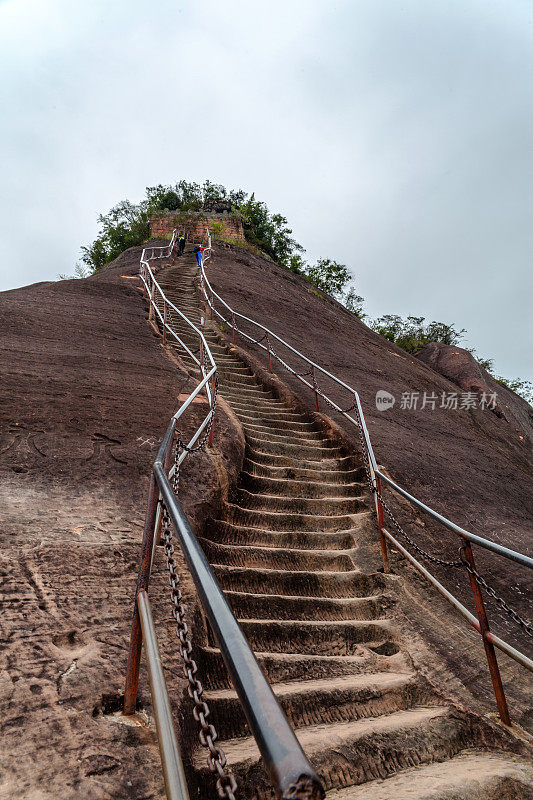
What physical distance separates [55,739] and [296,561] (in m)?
2.24

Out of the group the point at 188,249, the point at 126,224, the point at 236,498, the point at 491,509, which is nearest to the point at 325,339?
the point at 491,509

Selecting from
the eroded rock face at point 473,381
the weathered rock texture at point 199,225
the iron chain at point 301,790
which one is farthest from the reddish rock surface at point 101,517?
the weathered rock texture at point 199,225

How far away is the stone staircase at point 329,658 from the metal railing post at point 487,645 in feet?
0.54

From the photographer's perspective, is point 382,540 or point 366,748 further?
point 382,540

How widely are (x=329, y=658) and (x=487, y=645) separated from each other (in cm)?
87

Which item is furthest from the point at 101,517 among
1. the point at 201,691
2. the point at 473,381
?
the point at 473,381

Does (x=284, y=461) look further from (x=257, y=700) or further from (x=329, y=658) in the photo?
(x=257, y=700)

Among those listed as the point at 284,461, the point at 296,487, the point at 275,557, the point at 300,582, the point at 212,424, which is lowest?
the point at 300,582

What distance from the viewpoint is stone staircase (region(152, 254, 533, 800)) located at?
1804 mm

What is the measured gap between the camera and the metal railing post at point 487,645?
7.17 feet

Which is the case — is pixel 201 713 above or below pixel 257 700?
below

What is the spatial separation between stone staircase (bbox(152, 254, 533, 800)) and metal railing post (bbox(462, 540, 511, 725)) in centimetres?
17

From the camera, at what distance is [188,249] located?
69.2ft

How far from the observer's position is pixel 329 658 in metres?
2.58
